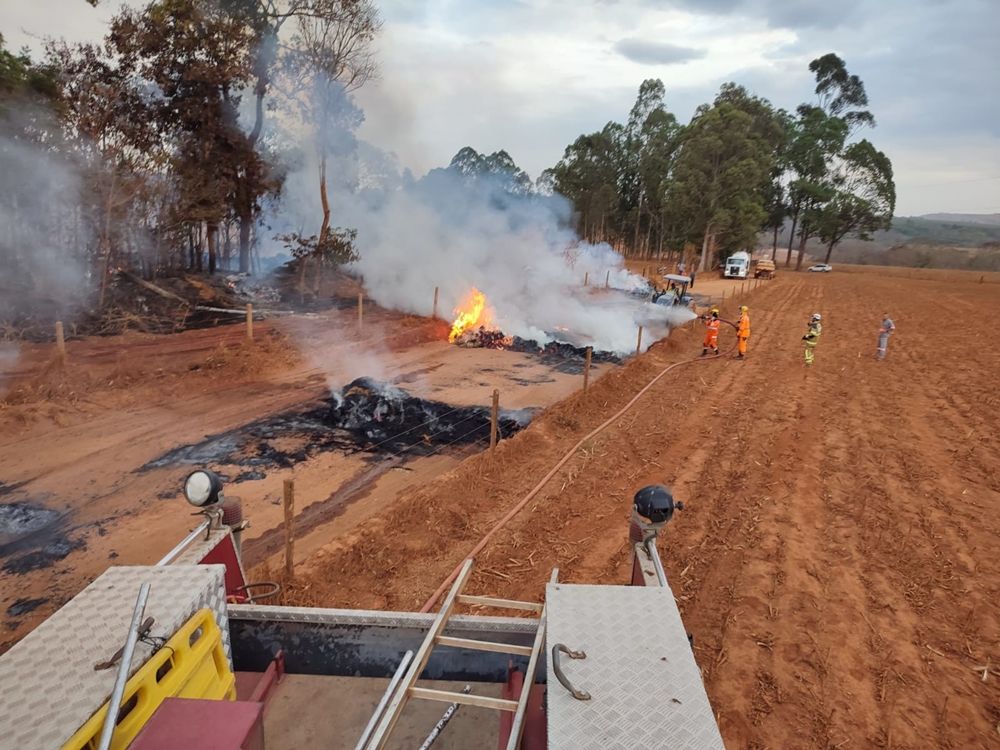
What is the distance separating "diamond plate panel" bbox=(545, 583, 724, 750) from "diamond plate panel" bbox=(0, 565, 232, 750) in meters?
1.48

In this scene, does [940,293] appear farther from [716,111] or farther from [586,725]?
[586,725]

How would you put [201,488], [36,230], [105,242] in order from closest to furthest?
[201,488], [105,242], [36,230]

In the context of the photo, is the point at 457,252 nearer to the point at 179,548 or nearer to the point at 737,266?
the point at 179,548

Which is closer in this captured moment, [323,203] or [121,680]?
[121,680]

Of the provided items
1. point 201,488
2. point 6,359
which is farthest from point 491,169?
point 201,488

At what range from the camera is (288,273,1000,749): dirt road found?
4.78m

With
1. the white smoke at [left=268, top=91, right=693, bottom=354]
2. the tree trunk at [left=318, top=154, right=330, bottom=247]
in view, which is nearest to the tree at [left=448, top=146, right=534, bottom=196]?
the white smoke at [left=268, top=91, right=693, bottom=354]

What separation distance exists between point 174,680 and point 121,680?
0.37m

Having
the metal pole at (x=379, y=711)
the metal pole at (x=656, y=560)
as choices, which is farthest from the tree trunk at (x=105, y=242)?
the metal pole at (x=379, y=711)

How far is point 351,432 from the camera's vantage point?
37.6ft

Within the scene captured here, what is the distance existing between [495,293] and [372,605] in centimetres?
2248

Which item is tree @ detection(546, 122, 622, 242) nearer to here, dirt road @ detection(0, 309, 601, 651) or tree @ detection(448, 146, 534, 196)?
tree @ detection(448, 146, 534, 196)

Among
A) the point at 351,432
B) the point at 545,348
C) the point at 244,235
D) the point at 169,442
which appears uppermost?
the point at 244,235

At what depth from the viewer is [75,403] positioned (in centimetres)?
1212
